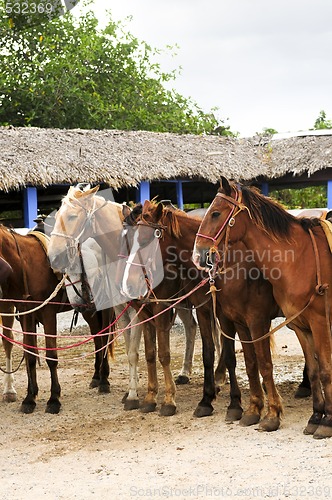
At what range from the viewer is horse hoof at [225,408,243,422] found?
6.79m

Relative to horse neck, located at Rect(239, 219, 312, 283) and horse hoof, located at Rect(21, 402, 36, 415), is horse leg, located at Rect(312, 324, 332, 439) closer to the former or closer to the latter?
horse neck, located at Rect(239, 219, 312, 283)

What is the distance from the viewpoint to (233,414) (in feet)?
22.4

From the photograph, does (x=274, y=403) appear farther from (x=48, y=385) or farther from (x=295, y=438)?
(x=48, y=385)

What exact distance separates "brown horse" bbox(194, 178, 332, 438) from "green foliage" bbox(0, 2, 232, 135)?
1854 centimetres

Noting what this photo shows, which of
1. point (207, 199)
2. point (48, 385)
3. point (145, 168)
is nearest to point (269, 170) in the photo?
point (207, 199)

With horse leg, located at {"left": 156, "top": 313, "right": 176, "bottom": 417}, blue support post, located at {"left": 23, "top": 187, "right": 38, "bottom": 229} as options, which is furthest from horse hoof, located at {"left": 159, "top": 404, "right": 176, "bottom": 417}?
blue support post, located at {"left": 23, "top": 187, "right": 38, "bottom": 229}

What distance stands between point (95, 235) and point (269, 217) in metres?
2.15

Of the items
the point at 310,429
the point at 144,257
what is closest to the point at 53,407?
the point at 144,257

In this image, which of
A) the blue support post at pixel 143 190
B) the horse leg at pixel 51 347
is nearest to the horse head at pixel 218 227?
the horse leg at pixel 51 347

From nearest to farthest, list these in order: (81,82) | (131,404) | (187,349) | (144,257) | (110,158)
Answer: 1. (144,257)
2. (131,404)
3. (187,349)
4. (110,158)
5. (81,82)

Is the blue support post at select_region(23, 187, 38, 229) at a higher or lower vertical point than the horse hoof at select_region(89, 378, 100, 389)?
higher

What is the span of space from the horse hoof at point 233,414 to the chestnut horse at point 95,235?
3.70 ft

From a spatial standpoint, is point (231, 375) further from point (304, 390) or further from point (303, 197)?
point (303, 197)

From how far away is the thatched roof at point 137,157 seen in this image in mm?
15320
